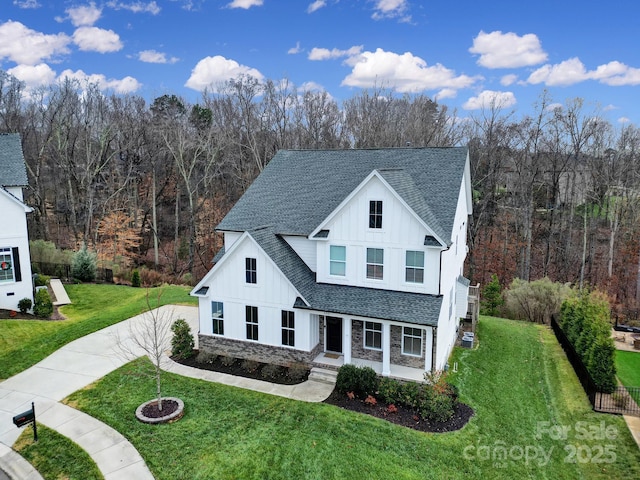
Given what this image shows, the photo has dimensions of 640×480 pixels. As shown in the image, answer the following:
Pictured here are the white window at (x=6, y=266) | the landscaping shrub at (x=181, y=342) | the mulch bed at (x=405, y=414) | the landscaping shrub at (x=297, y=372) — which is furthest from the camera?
the white window at (x=6, y=266)

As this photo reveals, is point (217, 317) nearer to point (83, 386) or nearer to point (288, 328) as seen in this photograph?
point (288, 328)

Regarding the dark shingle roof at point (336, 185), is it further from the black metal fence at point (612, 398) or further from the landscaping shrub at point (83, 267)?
the landscaping shrub at point (83, 267)

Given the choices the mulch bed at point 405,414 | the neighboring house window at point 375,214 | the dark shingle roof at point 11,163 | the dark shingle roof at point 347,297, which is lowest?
the mulch bed at point 405,414

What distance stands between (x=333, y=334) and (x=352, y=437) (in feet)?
16.5

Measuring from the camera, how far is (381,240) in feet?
50.9

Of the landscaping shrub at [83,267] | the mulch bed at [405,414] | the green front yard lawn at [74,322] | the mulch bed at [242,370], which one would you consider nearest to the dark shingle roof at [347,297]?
the mulch bed at [242,370]

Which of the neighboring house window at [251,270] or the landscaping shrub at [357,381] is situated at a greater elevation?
the neighboring house window at [251,270]

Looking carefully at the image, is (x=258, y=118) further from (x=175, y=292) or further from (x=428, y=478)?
(x=428, y=478)

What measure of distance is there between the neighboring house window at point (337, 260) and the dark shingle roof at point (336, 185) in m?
1.39

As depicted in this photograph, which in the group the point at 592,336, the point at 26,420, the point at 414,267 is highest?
the point at 414,267

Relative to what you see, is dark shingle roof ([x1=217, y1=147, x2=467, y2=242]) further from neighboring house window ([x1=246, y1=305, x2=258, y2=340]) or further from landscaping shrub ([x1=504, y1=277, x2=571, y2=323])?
landscaping shrub ([x1=504, y1=277, x2=571, y2=323])

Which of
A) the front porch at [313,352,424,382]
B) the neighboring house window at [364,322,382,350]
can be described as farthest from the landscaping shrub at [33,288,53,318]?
the neighboring house window at [364,322,382,350]

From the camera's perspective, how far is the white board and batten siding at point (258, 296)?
15.8m

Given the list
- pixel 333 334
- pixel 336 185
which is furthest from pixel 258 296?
pixel 336 185
